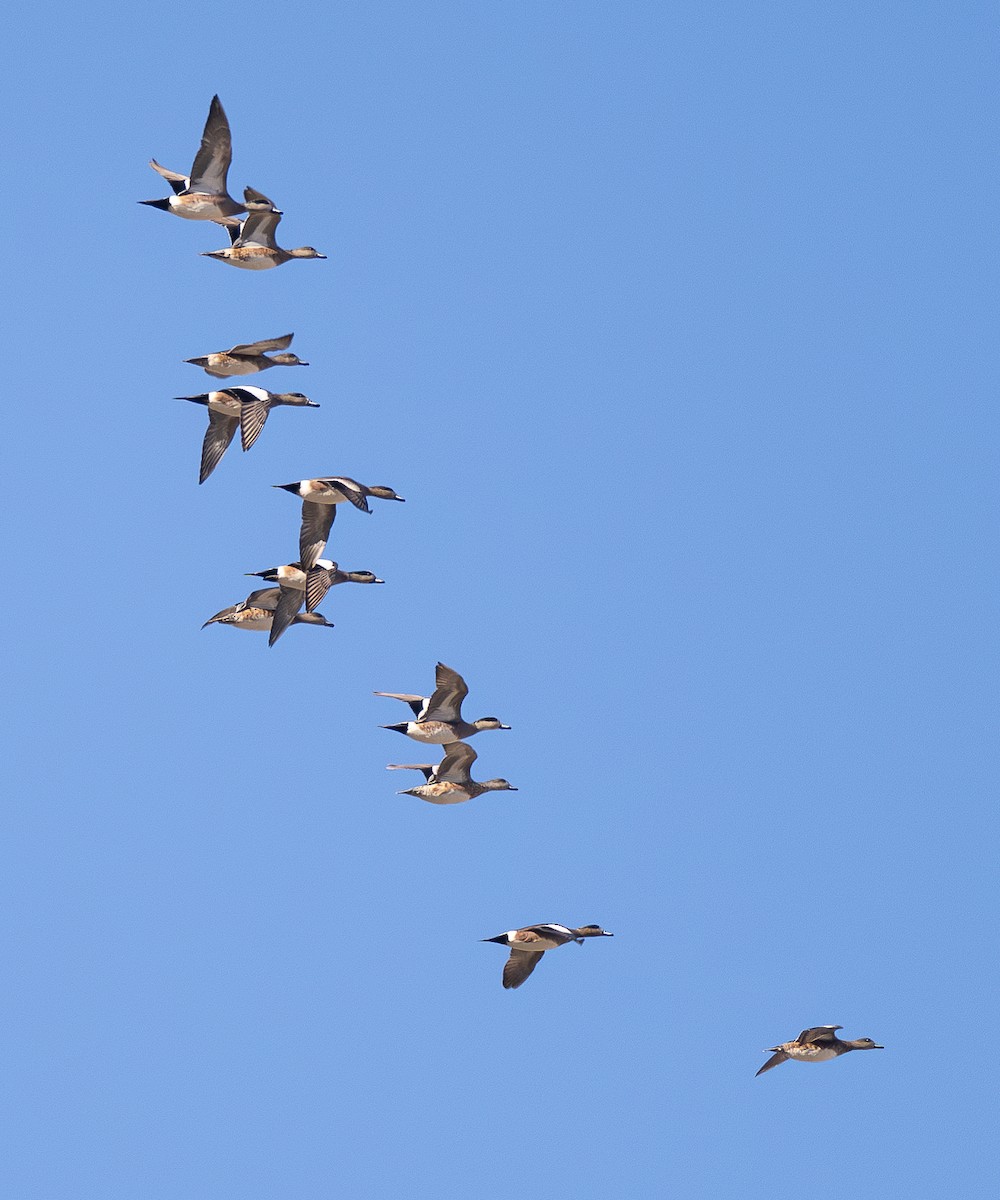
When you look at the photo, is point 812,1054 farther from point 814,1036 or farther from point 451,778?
point 451,778

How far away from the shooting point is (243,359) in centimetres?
5997

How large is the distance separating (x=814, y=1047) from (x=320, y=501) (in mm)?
16394

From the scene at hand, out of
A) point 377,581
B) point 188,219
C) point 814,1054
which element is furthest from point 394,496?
point 814,1054

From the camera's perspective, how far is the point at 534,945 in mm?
60531

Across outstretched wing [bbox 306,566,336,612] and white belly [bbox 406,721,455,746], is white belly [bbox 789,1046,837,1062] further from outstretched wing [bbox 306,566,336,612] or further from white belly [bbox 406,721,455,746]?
outstretched wing [bbox 306,566,336,612]

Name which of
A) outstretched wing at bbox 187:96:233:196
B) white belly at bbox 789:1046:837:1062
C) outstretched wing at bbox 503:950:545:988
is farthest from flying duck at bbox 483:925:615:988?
outstretched wing at bbox 187:96:233:196

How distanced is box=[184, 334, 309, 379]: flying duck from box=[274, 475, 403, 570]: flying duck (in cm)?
262

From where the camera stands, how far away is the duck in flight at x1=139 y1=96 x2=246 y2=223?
6081 centimetres

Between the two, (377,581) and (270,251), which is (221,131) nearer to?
(270,251)

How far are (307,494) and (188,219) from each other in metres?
6.69

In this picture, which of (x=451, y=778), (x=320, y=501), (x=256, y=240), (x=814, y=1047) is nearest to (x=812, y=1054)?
(x=814, y=1047)

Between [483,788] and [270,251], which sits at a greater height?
[270,251]

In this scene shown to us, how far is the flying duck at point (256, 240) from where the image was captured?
2430 inches

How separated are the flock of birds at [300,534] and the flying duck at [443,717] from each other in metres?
0.02
